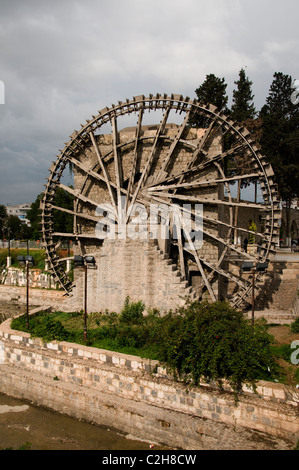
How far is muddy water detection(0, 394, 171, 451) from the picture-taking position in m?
7.13

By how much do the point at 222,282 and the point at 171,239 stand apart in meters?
2.50

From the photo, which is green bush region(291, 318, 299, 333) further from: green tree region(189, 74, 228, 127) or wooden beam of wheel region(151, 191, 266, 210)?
green tree region(189, 74, 228, 127)

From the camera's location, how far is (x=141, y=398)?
24.1ft

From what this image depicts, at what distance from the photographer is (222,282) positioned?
40.4 feet

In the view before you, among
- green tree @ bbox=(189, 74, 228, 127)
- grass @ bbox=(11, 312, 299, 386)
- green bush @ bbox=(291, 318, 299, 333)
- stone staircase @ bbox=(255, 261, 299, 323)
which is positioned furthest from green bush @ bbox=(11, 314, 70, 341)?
green tree @ bbox=(189, 74, 228, 127)

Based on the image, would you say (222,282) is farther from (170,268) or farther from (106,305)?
(106,305)

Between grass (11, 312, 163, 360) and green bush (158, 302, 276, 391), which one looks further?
grass (11, 312, 163, 360)

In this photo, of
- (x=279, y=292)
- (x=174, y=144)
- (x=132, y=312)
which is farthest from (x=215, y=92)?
(x=132, y=312)

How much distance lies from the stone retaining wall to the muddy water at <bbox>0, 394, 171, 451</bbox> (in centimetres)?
20

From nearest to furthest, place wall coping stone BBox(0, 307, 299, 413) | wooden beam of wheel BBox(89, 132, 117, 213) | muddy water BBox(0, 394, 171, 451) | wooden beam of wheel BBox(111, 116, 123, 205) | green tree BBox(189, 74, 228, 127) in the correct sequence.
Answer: wall coping stone BBox(0, 307, 299, 413)
muddy water BBox(0, 394, 171, 451)
wooden beam of wheel BBox(111, 116, 123, 205)
wooden beam of wheel BBox(89, 132, 117, 213)
green tree BBox(189, 74, 228, 127)

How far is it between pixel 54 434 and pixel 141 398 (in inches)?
82.3

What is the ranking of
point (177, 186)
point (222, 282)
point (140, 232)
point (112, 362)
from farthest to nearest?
point (222, 282)
point (177, 186)
point (140, 232)
point (112, 362)

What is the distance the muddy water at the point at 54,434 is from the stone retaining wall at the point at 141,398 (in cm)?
20
